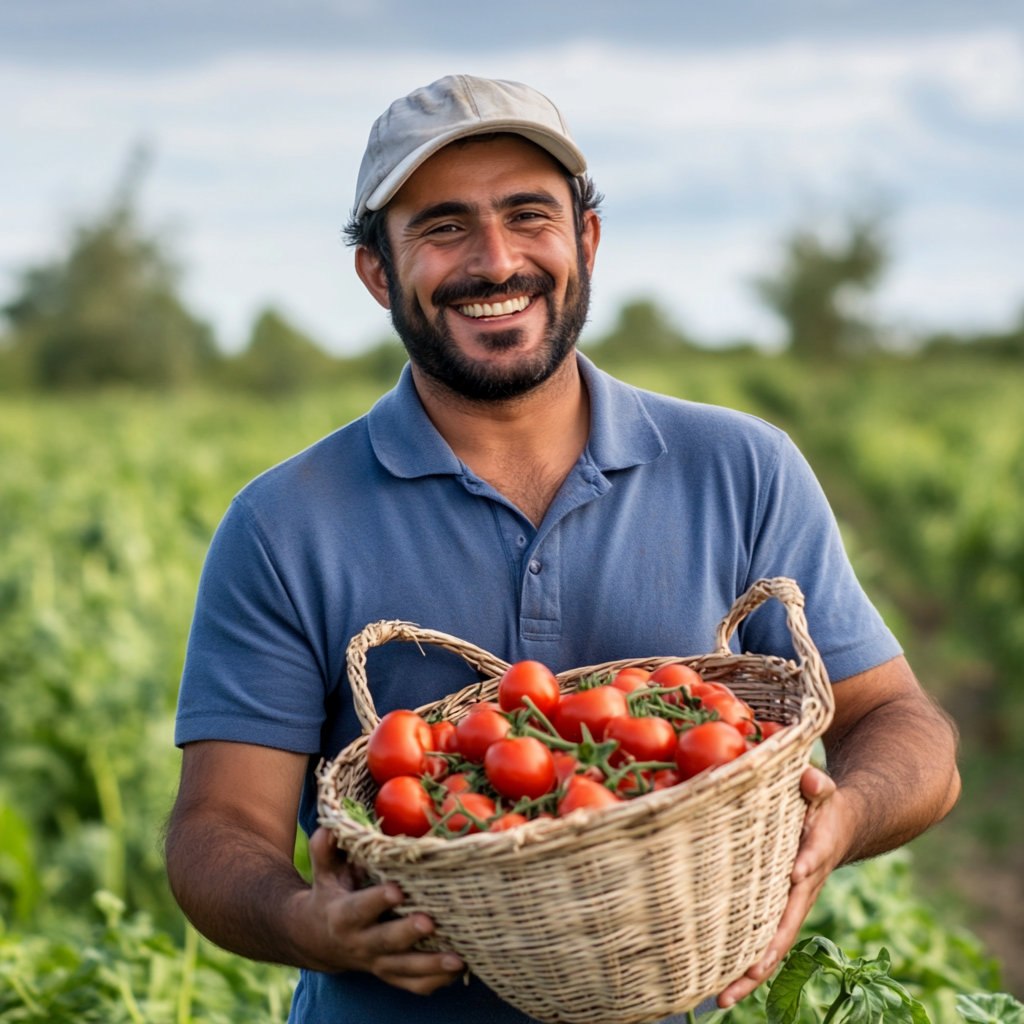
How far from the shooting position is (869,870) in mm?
3766

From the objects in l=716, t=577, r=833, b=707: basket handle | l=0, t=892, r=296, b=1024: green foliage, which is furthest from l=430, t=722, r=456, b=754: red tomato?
l=0, t=892, r=296, b=1024: green foliage

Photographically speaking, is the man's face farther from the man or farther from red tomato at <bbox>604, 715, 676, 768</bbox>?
red tomato at <bbox>604, 715, 676, 768</bbox>

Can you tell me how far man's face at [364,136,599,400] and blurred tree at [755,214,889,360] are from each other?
77.3 meters

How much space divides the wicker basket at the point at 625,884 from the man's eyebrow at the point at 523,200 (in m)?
1.08

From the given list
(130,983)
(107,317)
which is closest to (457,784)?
(130,983)

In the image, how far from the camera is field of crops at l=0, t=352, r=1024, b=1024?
307cm

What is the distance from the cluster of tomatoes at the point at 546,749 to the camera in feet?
5.50

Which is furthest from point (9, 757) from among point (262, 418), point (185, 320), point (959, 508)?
point (185, 320)

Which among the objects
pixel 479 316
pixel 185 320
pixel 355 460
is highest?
pixel 479 316

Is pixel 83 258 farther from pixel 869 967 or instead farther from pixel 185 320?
pixel 869 967

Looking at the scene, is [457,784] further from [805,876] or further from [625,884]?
[805,876]

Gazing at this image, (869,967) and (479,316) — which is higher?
(479,316)

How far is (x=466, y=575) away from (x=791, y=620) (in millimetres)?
690

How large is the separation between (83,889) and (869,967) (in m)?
3.62
